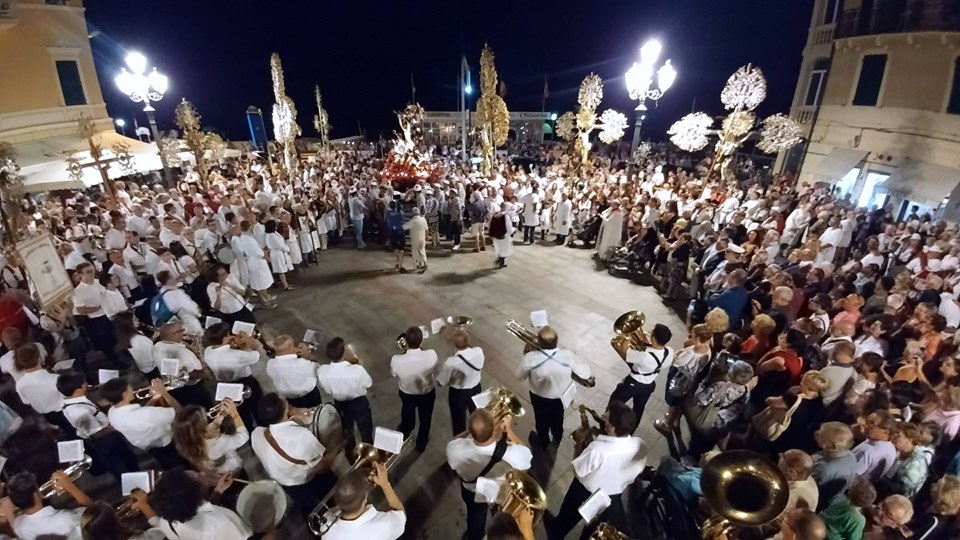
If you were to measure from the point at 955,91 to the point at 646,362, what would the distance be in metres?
15.8

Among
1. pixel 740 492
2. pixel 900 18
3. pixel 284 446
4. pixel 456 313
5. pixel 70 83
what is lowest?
pixel 456 313

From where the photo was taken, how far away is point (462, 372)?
4406mm

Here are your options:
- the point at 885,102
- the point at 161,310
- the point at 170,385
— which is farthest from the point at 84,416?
the point at 885,102

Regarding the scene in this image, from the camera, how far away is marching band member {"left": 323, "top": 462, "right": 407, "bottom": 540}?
243 cm

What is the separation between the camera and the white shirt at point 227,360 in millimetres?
4311

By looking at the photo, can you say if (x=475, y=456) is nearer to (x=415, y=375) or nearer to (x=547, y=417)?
(x=415, y=375)

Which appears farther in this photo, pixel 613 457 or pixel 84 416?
pixel 84 416

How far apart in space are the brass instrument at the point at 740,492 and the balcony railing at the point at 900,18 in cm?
1727

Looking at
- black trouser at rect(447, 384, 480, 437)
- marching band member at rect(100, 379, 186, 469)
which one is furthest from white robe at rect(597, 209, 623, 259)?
marching band member at rect(100, 379, 186, 469)

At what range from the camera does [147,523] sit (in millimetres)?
2680

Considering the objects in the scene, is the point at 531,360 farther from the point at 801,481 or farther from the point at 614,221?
the point at 614,221

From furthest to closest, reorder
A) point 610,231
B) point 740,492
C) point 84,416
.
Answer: point 610,231 → point 84,416 → point 740,492

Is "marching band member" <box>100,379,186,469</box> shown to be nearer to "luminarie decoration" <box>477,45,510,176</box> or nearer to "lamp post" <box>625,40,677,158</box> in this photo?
"lamp post" <box>625,40,677,158</box>

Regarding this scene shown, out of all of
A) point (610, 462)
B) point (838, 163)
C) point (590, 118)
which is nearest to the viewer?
point (610, 462)
